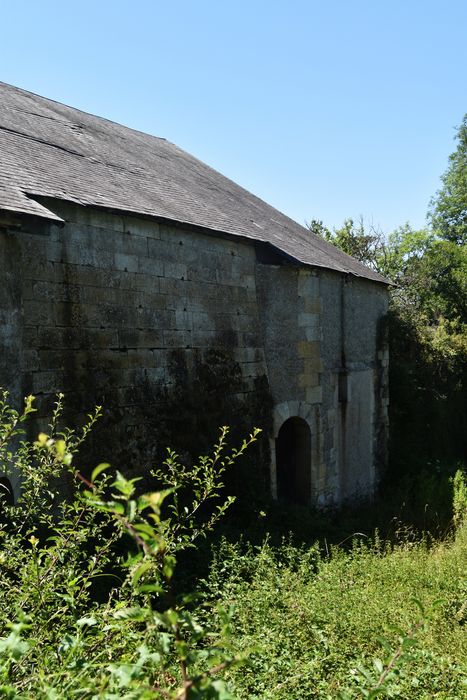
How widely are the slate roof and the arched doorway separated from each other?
9.42ft

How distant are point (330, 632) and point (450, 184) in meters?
25.8

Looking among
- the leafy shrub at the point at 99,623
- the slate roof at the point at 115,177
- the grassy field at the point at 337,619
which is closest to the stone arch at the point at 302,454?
the slate roof at the point at 115,177

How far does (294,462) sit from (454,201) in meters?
20.4

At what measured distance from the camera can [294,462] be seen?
9.71m

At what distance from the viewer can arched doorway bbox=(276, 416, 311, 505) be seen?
9.52 meters

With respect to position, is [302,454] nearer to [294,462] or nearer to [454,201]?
[294,462]

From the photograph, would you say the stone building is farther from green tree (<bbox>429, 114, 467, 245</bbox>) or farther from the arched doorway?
green tree (<bbox>429, 114, 467, 245</bbox>)

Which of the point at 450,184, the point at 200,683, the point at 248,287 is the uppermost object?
the point at 450,184

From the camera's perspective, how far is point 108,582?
489 cm

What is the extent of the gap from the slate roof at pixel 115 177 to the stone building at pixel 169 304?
4 cm

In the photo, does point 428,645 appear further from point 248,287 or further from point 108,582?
point 248,287

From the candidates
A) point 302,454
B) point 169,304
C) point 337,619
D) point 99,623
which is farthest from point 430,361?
point 99,623

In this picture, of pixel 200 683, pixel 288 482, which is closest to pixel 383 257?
pixel 288 482

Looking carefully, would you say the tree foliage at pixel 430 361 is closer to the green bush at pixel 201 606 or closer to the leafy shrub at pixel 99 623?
the green bush at pixel 201 606
